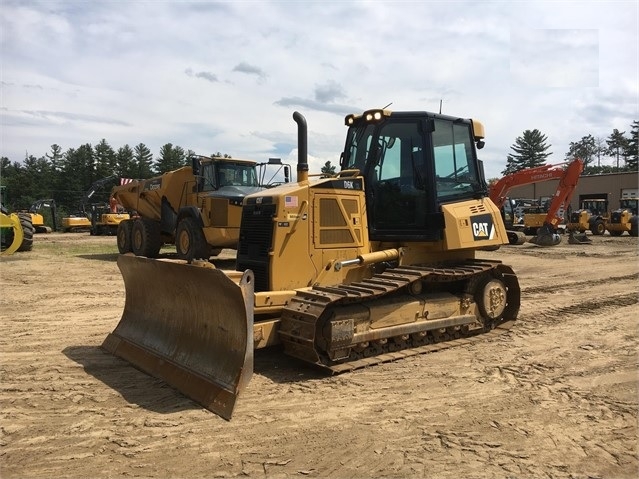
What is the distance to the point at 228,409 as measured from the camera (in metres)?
4.13

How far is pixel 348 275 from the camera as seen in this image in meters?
6.22

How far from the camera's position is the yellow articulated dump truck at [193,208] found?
13.0 meters

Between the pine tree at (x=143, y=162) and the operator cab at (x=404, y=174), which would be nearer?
the operator cab at (x=404, y=174)

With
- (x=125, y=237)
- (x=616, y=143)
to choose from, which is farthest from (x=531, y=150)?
(x=125, y=237)

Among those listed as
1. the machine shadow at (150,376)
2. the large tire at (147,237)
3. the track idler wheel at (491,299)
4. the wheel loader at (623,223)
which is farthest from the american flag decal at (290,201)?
the wheel loader at (623,223)

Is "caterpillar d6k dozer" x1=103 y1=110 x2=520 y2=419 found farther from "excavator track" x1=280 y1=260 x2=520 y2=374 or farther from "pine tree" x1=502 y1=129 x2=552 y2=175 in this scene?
"pine tree" x1=502 y1=129 x2=552 y2=175

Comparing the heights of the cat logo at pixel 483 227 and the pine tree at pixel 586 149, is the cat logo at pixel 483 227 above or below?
below

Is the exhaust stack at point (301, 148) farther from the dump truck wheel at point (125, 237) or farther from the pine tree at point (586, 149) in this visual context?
the pine tree at point (586, 149)

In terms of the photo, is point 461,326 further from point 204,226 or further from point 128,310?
point 204,226

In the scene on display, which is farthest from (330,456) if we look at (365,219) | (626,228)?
(626,228)

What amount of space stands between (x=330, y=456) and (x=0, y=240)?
678 inches

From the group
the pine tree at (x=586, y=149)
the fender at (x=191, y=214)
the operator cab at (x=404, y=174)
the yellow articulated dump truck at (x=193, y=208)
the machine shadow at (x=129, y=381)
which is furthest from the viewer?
the pine tree at (x=586, y=149)

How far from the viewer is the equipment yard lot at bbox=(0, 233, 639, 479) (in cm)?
340

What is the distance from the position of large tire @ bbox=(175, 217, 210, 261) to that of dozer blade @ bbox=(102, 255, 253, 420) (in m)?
6.83
